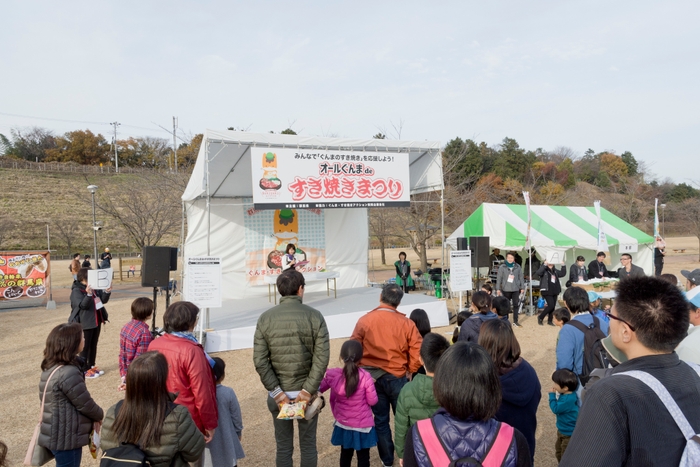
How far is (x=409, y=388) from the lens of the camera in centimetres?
230

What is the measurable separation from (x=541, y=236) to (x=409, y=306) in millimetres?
4565

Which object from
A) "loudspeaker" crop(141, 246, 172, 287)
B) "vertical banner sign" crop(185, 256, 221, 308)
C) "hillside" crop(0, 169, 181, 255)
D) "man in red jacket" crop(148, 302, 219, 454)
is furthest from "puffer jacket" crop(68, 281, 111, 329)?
"hillside" crop(0, 169, 181, 255)

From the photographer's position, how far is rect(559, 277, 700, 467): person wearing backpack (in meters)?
1.13

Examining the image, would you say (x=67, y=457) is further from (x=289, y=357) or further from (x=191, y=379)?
(x=289, y=357)

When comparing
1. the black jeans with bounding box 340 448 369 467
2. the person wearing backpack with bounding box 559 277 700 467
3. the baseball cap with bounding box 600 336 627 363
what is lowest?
the black jeans with bounding box 340 448 369 467

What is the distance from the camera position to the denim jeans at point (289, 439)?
2.89m

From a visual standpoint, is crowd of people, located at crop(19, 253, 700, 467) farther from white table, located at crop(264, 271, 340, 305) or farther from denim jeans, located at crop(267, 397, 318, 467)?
white table, located at crop(264, 271, 340, 305)

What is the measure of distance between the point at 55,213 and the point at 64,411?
39680mm

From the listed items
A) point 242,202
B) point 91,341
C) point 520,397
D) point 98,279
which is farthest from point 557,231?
point 91,341

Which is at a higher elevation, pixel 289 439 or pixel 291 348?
pixel 291 348

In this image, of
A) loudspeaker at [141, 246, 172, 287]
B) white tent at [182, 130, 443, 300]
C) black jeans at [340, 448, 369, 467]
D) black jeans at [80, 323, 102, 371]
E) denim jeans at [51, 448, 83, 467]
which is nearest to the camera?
denim jeans at [51, 448, 83, 467]

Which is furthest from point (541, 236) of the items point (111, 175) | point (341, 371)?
point (111, 175)

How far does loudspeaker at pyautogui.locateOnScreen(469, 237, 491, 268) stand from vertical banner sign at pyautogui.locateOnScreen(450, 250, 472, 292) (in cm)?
51

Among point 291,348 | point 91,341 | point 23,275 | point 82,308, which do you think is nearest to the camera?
point 291,348
